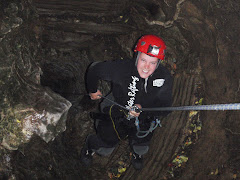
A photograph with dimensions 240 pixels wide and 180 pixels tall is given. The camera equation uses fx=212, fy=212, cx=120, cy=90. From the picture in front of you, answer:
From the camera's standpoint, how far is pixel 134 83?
4113 mm

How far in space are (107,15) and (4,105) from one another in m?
3.19

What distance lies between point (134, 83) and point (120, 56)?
2365mm

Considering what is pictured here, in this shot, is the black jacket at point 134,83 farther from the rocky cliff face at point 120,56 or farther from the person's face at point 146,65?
the rocky cliff face at point 120,56

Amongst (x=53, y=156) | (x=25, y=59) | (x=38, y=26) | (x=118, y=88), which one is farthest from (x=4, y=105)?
(x=38, y=26)

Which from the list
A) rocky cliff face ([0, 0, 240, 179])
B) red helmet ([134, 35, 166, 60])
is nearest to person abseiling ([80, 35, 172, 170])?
red helmet ([134, 35, 166, 60])

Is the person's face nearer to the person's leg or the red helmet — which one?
the red helmet

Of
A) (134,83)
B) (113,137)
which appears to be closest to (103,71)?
(134,83)

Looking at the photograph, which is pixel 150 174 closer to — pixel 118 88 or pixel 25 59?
pixel 118 88

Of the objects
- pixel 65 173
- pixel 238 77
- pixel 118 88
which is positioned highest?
pixel 238 77

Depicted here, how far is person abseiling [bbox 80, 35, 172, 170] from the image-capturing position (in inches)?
152

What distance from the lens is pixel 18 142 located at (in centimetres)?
375

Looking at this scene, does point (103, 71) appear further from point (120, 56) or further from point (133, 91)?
point (120, 56)

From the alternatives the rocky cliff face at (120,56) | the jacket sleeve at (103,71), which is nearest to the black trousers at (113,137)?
the rocky cliff face at (120,56)

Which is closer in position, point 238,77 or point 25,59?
point 238,77
